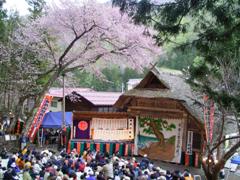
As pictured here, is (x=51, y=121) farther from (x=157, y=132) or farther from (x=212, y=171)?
(x=212, y=171)

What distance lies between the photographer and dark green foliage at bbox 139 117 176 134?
19.9m

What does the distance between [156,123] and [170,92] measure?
227 cm

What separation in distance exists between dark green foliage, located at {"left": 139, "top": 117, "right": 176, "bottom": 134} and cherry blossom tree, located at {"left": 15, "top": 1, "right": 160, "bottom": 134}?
297cm

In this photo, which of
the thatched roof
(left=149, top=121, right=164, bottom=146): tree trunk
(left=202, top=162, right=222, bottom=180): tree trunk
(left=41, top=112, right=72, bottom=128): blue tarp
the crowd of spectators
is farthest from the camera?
(left=41, top=112, right=72, bottom=128): blue tarp

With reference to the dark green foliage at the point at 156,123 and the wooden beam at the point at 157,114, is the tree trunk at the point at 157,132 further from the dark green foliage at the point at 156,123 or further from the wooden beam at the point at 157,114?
the wooden beam at the point at 157,114

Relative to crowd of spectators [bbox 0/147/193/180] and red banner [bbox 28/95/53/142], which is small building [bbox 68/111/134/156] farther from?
crowd of spectators [bbox 0/147/193/180]

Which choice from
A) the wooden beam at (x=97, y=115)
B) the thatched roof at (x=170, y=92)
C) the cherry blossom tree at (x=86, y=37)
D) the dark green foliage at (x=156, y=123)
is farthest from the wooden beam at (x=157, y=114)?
the cherry blossom tree at (x=86, y=37)

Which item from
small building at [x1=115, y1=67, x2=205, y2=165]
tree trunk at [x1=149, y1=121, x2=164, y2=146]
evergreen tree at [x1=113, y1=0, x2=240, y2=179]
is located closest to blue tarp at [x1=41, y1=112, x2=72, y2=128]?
small building at [x1=115, y1=67, x2=205, y2=165]

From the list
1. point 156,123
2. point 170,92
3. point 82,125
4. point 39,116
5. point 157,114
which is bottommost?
point 82,125

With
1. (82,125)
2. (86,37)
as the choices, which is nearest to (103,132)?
(82,125)

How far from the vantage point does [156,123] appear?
20359 mm

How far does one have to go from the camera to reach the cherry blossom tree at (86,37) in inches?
746

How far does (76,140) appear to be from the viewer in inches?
781

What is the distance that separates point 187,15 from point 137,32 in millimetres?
12588
